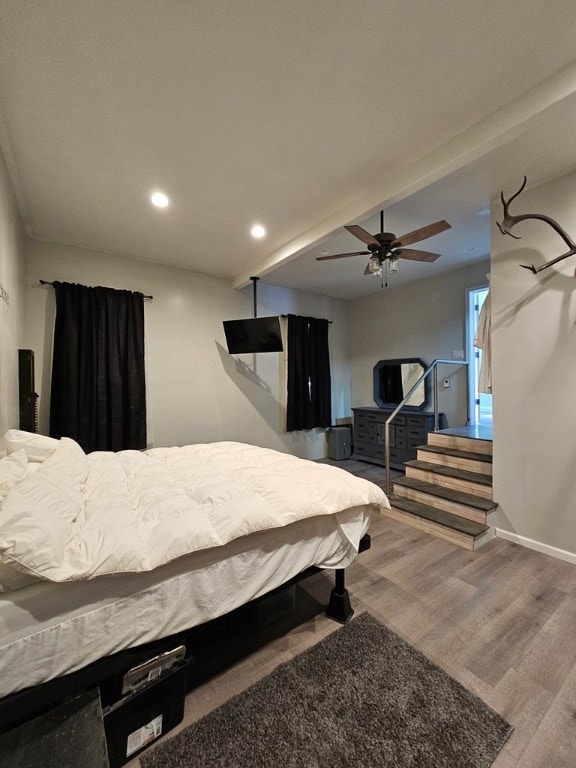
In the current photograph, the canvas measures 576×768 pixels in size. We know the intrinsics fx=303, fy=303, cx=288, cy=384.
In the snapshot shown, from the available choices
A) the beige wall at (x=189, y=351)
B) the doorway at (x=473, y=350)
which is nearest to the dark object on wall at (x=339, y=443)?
the beige wall at (x=189, y=351)

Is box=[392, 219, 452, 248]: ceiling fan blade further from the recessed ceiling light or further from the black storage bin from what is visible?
the black storage bin

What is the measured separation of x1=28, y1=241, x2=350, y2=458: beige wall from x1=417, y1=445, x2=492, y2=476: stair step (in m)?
2.17

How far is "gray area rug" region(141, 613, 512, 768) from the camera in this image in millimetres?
1090

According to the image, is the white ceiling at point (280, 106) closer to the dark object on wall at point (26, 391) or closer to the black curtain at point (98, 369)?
the black curtain at point (98, 369)

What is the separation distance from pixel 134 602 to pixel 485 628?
1.83m

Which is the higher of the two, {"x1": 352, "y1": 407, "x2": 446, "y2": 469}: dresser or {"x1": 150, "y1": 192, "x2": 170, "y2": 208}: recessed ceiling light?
{"x1": 150, "y1": 192, "x2": 170, "y2": 208}: recessed ceiling light

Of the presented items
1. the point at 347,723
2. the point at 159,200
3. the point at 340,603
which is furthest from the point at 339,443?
the point at 159,200

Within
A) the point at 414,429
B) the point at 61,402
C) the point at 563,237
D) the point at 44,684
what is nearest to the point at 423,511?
the point at 414,429

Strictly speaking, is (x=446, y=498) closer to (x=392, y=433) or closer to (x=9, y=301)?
(x=392, y=433)

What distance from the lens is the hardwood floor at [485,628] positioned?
4.06 ft

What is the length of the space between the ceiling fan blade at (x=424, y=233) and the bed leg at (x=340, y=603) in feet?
8.06

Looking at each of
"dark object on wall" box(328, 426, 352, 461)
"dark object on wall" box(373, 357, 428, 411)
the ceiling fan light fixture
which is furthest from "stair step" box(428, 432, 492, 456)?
the ceiling fan light fixture

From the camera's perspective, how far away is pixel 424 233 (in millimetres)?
2404

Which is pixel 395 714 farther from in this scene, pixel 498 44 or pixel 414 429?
pixel 414 429
